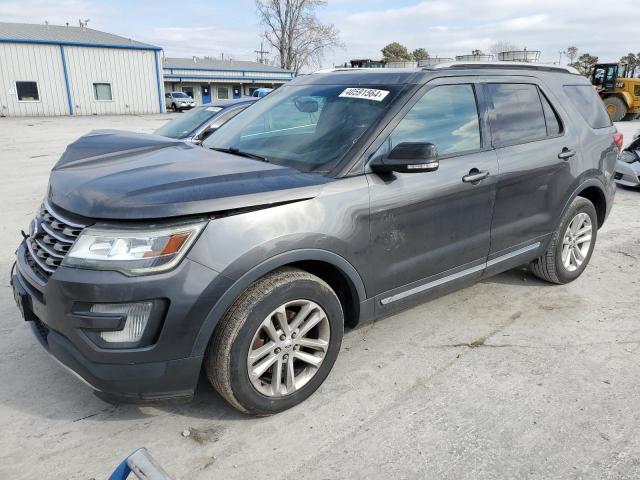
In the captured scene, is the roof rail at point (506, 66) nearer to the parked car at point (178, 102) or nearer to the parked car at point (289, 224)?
the parked car at point (289, 224)

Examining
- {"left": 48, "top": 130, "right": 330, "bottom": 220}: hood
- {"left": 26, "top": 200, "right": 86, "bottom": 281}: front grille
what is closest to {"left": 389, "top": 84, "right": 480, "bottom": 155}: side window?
{"left": 48, "top": 130, "right": 330, "bottom": 220}: hood

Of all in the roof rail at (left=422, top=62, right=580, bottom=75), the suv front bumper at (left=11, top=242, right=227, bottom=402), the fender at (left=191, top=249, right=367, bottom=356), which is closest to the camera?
the suv front bumper at (left=11, top=242, right=227, bottom=402)

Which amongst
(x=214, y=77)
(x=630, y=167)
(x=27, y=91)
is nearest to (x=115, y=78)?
(x=27, y=91)

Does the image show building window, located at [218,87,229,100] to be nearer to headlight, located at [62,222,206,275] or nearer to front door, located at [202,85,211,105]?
front door, located at [202,85,211,105]

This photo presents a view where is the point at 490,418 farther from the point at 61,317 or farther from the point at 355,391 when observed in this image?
the point at 61,317

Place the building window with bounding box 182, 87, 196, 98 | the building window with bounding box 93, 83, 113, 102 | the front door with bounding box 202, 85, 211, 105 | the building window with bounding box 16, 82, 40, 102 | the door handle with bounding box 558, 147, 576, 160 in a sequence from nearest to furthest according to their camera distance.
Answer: the door handle with bounding box 558, 147, 576, 160 → the building window with bounding box 16, 82, 40, 102 → the building window with bounding box 93, 83, 113, 102 → the building window with bounding box 182, 87, 196, 98 → the front door with bounding box 202, 85, 211, 105

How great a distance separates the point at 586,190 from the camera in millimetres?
4586

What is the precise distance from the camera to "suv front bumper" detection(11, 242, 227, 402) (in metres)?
2.25

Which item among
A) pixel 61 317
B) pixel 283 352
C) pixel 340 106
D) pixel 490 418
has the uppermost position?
pixel 340 106

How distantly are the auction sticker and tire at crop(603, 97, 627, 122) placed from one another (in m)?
26.7

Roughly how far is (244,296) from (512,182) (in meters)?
2.22

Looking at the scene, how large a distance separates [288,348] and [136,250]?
958mm

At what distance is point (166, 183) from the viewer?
8.23ft

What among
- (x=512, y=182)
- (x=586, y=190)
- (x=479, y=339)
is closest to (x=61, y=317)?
(x=479, y=339)
